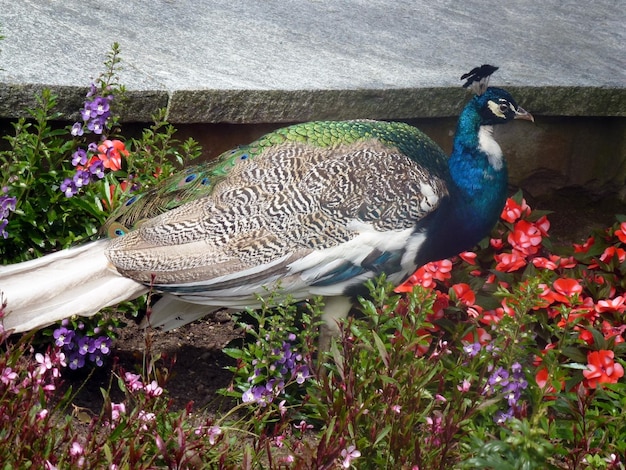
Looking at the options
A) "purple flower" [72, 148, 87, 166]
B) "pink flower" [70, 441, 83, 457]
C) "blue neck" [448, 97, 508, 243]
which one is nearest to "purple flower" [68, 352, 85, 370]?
"purple flower" [72, 148, 87, 166]

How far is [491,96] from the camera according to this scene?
320 cm

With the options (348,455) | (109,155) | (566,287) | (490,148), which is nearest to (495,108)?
(490,148)

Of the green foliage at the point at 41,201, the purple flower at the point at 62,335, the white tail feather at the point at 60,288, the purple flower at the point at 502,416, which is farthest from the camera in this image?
the green foliage at the point at 41,201

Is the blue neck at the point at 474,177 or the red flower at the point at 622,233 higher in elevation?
the blue neck at the point at 474,177

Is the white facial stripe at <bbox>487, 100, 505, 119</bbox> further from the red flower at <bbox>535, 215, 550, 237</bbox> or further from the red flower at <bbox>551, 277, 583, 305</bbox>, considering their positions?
the red flower at <bbox>535, 215, 550, 237</bbox>

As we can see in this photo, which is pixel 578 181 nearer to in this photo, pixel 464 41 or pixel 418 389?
pixel 464 41

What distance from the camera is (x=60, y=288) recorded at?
9.34ft

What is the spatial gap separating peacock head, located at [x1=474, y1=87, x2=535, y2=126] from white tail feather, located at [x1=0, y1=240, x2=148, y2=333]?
1.17 metres

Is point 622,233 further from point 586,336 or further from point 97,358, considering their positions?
point 97,358

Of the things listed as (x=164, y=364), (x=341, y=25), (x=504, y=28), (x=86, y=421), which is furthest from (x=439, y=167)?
(x=504, y=28)

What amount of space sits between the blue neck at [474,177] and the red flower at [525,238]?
0.56 m

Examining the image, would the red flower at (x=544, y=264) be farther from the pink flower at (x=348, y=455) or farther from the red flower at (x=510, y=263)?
the pink flower at (x=348, y=455)

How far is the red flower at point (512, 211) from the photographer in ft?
12.5

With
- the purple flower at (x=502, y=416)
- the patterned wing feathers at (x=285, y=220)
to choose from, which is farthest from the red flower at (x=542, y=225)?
the purple flower at (x=502, y=416)
